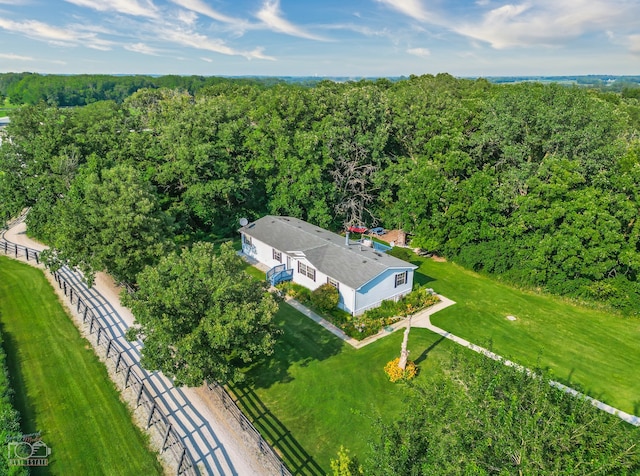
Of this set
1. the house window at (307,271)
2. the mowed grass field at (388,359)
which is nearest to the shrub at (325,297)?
the mowed grass field at (388,359)

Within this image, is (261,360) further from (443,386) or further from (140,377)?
(443,386)

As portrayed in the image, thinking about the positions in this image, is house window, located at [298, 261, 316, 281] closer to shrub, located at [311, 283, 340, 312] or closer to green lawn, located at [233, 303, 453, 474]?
shrub, located at [311, 283, 340, 312]

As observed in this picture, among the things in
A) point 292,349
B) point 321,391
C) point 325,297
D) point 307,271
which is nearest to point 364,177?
point 307,271

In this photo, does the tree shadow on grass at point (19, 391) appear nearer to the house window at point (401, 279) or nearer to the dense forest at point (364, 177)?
the dense forest at point (364, 177)

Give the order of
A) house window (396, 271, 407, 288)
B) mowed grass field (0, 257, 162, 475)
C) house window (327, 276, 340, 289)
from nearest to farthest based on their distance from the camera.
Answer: mowed grass field (0, 257, 162, 475)
house window (327, 276, 340, 289)
house window (396, 271, 407, 288)

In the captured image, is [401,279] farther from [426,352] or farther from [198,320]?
[198,320]

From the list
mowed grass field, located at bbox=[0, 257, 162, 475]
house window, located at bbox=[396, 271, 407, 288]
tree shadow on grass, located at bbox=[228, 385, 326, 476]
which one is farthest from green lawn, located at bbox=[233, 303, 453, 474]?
mowed grass field, located at bbox=[0, 257, 162, 475]
